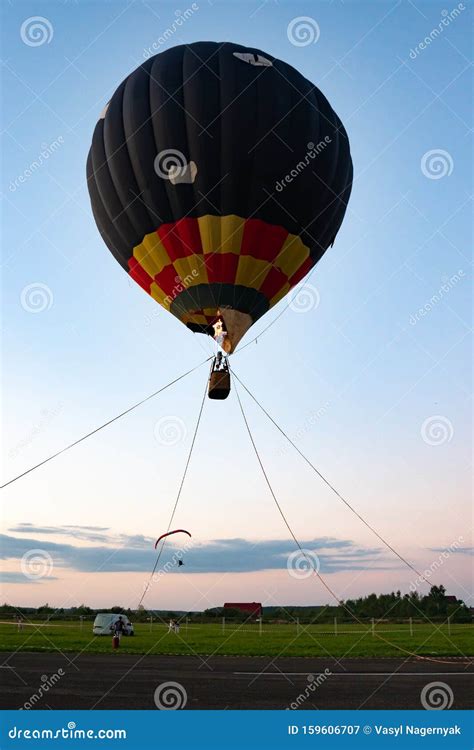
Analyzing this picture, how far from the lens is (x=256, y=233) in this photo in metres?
20.3

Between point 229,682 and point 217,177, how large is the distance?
42.3 ft

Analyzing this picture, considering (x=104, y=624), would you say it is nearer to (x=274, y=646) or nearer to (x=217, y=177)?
(x=274, y=646)

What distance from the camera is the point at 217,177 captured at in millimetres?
19797

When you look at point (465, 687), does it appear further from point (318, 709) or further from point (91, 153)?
point (91, 153)

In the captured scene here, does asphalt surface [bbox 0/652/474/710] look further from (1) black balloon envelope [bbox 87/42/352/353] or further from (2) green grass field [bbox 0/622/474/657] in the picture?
(1) black balloon envelope [bbox 87/42/352/353]

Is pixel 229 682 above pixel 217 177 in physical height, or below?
below

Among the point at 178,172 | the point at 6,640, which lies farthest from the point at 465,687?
the point at 6,640

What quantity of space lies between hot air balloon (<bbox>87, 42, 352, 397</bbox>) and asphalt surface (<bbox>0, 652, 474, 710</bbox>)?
900 cm

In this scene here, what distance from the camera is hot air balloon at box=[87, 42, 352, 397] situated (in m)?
19.9

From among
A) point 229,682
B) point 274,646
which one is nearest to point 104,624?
point 274,646

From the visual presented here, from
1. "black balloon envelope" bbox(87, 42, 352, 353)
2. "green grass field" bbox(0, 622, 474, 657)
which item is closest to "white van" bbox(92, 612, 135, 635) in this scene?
"green grass field" bbox(0, 622, 474, 657)

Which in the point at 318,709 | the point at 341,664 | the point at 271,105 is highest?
the point at 271,105

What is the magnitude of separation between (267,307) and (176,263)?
3247 millimetres

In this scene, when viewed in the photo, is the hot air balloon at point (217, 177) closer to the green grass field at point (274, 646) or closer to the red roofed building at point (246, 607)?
the green grass field at point (274, 646)
